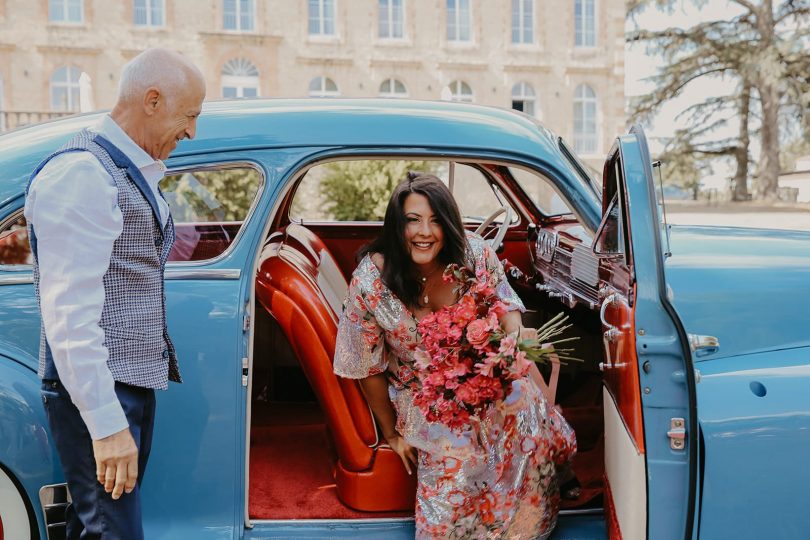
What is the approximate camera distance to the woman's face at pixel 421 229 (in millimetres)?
2758

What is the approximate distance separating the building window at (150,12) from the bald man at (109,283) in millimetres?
25471

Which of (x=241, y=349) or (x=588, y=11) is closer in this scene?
(x=241, y=349)

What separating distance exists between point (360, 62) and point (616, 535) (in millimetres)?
25517

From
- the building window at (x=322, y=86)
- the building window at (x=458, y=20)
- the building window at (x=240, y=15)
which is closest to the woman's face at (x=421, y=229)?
the building window at (x=322, y=86)

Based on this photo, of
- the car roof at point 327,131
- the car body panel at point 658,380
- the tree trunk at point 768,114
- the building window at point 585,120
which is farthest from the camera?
the tree trunk at point 768,114

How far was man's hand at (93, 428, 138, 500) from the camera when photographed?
174cm

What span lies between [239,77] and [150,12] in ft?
11.5

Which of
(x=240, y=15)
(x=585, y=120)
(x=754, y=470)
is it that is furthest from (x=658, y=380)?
(x=585, y=120)

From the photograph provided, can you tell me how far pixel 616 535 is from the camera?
2.30m

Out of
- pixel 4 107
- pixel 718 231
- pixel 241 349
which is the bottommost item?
pixel 241 349

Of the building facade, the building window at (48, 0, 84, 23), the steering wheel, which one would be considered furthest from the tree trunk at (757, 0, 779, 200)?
the steering wheel

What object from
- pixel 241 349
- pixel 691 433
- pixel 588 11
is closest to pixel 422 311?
pixel 241 349

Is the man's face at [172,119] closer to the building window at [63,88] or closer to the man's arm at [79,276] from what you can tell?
the man's arm at [79,276]

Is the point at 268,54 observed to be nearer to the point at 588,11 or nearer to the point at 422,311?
the point at 588,11
